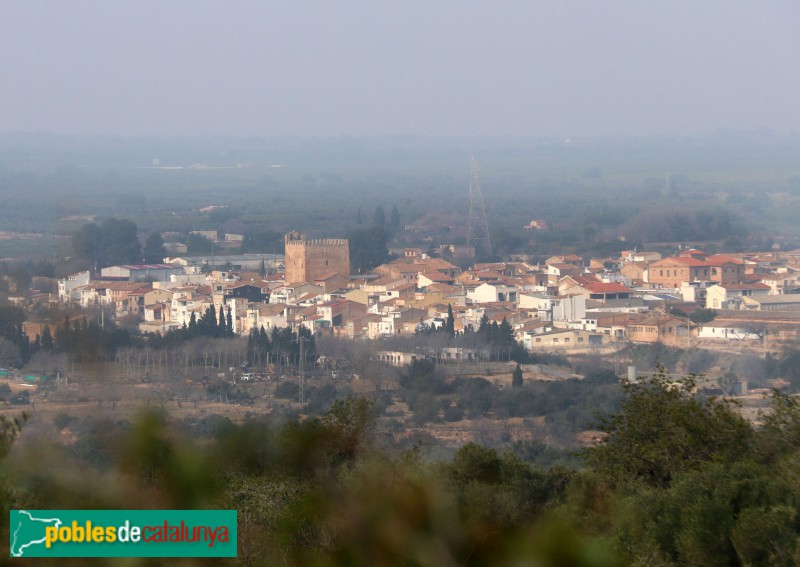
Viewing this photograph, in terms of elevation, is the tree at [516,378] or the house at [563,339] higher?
the tree at [516,378]

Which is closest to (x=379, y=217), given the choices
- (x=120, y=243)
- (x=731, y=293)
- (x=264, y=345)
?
(x=120, y=243)

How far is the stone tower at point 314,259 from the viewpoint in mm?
27219

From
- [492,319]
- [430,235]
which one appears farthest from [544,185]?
[492,319]

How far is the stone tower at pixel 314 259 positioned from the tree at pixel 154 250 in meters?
3.10

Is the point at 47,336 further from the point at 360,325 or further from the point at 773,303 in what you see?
the point at 773,303

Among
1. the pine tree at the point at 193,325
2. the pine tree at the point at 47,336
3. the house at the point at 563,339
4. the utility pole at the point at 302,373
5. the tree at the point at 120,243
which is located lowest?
the house at the point at 563,339

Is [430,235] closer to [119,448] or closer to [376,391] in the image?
[376,391]

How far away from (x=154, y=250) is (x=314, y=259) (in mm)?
4000

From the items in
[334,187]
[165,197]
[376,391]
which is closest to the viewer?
[376,391]

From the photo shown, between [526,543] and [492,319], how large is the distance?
702 inches

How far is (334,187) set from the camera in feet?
182

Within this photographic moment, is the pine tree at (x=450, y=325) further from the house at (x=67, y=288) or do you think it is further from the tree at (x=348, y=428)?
the house at (x=67, y=288)

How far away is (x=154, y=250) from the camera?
28.4m

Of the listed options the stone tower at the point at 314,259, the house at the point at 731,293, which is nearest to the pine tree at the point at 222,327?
the stone tower at the point at 314,259
